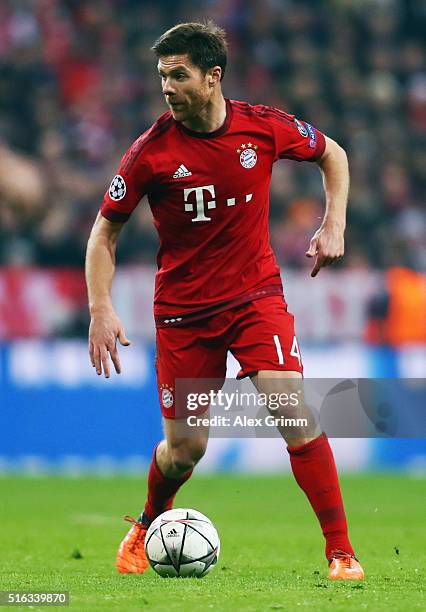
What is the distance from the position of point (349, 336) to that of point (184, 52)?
26.2 feet

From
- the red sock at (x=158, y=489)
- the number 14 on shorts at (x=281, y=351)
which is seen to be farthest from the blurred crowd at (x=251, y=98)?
the number 14 on shorts at (x=281, y=351)

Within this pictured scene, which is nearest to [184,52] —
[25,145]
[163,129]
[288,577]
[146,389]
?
[163,129]

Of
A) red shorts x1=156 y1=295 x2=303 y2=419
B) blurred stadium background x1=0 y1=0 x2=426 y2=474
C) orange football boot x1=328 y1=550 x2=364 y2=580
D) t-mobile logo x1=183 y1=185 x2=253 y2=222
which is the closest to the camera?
orange football boot x1=328 y1=550 x2=364 y2=580

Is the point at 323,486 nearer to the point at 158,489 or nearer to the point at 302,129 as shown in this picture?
the point at 158,489

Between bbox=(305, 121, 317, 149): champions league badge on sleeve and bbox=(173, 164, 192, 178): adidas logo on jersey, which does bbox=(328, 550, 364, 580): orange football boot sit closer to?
bbox=(173, 164, 192, 178): adidas logo on jersey

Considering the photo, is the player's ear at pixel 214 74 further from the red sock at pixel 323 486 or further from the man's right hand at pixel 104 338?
the red sock at pixel 323 486

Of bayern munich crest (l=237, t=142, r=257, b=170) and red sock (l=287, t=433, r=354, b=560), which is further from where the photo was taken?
bayern munich crest (l=237, t=142, r=257, b=170)

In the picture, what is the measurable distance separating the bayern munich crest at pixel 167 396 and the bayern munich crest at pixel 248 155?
1.14 meters

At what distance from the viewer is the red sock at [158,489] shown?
641 centimetres

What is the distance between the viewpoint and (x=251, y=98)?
17.0 meters

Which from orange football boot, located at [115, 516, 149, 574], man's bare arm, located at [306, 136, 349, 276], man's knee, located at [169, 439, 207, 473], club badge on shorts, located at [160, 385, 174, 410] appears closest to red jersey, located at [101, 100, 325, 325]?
man's bare arm, located at [306, 136, 349, 276]

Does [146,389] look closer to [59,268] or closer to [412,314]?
[59,268]

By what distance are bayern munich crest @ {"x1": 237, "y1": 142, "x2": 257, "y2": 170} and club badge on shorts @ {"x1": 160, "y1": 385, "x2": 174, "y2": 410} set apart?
44.7 inches

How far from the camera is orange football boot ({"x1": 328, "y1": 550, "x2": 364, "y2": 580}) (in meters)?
5.68
